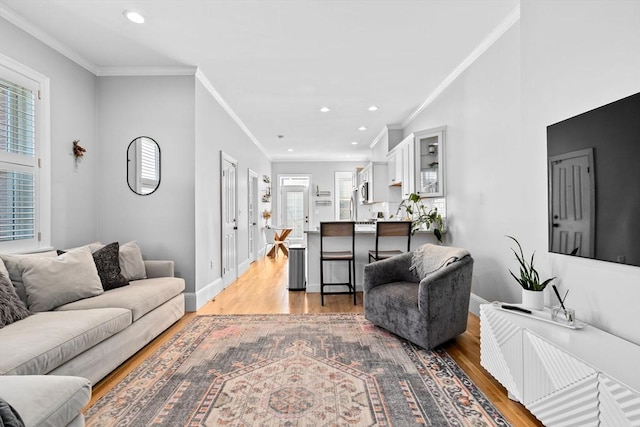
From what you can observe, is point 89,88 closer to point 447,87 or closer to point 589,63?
point 447,87

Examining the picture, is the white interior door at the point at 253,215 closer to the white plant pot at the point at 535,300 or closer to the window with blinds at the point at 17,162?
the window with blinds at the point at 17,162

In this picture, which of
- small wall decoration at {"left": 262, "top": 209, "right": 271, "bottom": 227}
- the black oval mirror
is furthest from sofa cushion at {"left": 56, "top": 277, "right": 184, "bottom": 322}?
small wall decoration at {"left": 262, "top": 209, "right": 271, "bottom": 227}

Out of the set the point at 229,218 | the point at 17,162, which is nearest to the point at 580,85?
the point at 17,162

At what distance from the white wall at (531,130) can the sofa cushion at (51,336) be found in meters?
2.99

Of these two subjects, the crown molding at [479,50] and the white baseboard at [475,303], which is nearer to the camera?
the crown molding at [479,50]

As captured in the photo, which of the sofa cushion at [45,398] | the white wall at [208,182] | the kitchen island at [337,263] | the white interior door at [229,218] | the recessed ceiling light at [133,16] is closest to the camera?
the sofa cushion at [45,398]

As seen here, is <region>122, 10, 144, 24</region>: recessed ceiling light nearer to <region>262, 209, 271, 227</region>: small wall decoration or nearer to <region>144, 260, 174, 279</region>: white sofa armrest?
<region>144, 260, 174, 279</region>: white sofa armrest

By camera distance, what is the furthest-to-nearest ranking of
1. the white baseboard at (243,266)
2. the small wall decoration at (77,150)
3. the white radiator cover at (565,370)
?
the white baseboard at (243,266) < the small wall decoration at (77,150) < the white radiator cover at (565,370)

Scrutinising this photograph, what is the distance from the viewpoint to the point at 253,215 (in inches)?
291

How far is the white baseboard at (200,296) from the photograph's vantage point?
3.68 metres

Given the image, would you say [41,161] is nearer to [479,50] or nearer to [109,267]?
[109,267]

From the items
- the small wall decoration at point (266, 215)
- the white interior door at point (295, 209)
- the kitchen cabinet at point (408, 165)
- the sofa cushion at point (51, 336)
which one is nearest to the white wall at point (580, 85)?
the kitchen cabinet at point (408, 165)

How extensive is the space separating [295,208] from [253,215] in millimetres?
2459

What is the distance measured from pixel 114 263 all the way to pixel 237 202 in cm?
277
